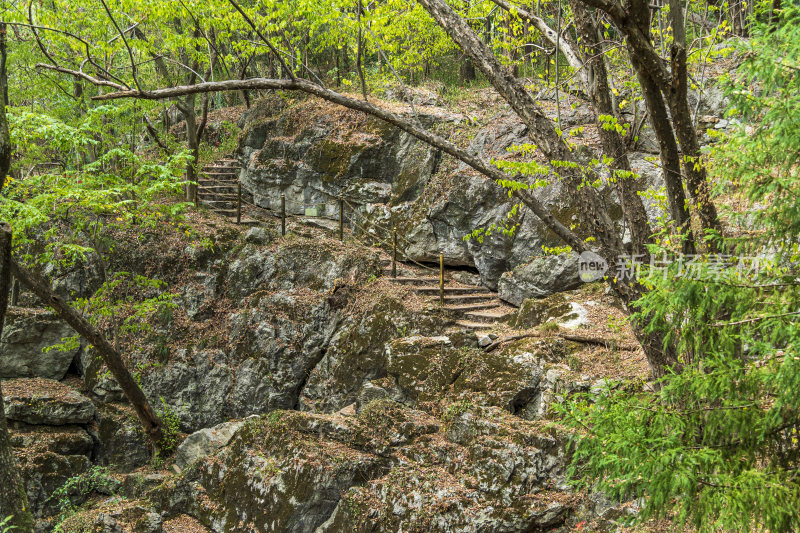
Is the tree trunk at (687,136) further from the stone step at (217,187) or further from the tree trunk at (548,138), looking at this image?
the stone step at (217,187)

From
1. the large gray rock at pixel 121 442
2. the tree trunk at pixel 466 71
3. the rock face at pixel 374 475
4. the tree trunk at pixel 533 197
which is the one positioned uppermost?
the tree trunk at pixel 466 71

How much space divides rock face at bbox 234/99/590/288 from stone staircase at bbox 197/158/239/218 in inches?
26.7

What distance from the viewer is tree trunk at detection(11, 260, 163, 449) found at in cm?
818

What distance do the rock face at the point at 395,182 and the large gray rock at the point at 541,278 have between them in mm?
468

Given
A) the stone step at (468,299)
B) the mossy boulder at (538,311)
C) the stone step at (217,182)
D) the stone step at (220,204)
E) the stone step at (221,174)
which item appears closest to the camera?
the mossy boulder at (538,311)

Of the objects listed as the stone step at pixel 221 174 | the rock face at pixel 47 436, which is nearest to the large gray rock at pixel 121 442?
the rock face at pixel 47 436

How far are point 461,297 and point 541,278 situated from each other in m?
1.74

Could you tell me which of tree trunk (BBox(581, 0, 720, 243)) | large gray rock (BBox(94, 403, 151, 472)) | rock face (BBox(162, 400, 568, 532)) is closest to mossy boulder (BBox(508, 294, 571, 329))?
rock face (BBox(162, 400, 568, 532))

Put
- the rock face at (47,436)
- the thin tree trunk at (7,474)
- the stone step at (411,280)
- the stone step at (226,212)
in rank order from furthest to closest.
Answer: the stone step at (226,212) → the stone step at (411,280) → the rock face at (47,436) → the thin tree trunk at (7,474)

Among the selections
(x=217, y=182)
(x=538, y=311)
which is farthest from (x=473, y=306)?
(x=217, y=182)

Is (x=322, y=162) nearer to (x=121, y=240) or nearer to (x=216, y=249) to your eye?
(x=216, y=249)

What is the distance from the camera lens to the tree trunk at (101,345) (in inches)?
322

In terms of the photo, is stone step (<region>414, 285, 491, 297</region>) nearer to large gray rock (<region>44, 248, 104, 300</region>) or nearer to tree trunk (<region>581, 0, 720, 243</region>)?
tree trunk (<region>581, 0, 720, 243</region>)

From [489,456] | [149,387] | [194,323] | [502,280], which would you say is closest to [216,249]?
[194,323]
